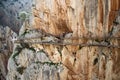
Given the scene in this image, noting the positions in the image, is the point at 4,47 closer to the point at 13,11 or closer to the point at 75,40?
the point at 13,11

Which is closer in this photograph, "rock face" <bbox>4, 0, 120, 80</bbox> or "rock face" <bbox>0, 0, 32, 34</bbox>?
"rock face" <bbox>4, 0, 120, 80</bbox>

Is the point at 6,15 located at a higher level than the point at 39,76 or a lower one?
higher

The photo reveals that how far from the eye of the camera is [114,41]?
96.5 feet

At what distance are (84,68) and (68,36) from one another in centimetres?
354

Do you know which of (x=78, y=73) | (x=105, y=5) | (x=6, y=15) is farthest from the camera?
(x=6, y=15)

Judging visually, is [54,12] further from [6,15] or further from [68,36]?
[6,15]

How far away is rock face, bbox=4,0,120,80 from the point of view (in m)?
29.4

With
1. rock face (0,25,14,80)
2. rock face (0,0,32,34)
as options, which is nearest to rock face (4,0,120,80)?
rock face (0,25,14,80)

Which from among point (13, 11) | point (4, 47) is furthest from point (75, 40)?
point (13, 11)

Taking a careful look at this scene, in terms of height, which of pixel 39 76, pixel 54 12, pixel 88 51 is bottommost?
pixel 39 76

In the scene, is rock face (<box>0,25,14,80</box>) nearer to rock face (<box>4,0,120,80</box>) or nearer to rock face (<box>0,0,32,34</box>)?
rock face (<box>0,0,32,34</box>)

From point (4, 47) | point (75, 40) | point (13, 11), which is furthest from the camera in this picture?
point (13, 11)

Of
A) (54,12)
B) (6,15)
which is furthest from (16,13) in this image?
(54,12)

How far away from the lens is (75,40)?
102 ft
